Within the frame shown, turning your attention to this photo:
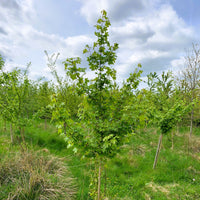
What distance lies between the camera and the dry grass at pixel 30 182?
3540 millimetres

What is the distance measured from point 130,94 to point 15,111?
530 cm

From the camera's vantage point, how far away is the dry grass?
11.6 feet

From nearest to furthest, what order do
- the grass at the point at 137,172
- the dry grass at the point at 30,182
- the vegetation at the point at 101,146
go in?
the vegetation at the point at 101,146 → the dry grass at the point at 30,182 → the grass at the point at 137,172

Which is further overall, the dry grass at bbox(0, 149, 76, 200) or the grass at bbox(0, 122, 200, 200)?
the grass at bbox(0, 122, 200, 200)

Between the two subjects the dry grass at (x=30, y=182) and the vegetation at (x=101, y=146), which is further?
the dry grass at (x=30, y=182)

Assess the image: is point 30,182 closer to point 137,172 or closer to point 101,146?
point 101,146

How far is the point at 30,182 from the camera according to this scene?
3.69 meters

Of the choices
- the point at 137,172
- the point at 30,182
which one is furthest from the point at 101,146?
the point at 137,172

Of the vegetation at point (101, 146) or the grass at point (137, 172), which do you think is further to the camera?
the grass at point (137, 172)

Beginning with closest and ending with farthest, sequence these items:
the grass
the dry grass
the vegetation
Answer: the vegetation
the dry grass
the grass

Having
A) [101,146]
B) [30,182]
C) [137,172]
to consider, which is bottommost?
[137,172]

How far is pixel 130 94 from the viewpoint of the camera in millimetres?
2793

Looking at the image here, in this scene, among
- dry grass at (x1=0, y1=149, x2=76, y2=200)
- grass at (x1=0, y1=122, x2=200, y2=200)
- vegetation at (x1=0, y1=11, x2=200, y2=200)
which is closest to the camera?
vegetation at (x1=0, y1=11, x2=200, y2=200)

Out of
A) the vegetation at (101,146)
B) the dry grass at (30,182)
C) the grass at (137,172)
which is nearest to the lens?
the vegetation at (101,146)
